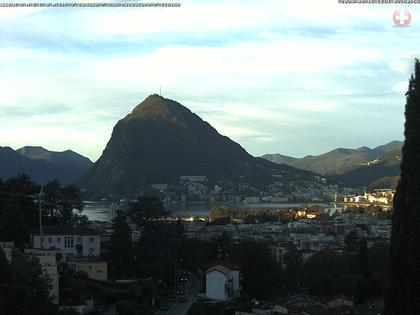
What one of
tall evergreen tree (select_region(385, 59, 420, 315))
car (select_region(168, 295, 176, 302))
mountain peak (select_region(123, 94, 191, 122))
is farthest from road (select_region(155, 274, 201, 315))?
mountain peak (select_region(123, 94, 191, 122))

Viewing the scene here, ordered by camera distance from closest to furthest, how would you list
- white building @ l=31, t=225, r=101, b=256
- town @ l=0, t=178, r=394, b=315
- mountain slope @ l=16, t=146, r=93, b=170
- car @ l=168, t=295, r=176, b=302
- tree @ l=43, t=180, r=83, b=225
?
town @ l=0, t=178, r=394, b=315 < car @ l=168, t=295, r=176, b=302 < white building @ l=31, t=225, r=101, b=256 < tree @ l=43, t=180, r=83, b=225 < mountain slope @ l=16, t=146, r=93, b=170

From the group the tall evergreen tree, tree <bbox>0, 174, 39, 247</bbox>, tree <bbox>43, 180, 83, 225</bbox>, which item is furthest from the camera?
tree <bbox>43, 180, 83, 225</bbox>

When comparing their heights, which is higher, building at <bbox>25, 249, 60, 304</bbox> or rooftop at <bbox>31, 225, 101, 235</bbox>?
rooftop at <bbox>31, 225, 101, 235</bbox>

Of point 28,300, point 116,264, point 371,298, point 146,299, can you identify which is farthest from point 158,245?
point 28,300

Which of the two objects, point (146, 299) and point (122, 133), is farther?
point (122, 133)

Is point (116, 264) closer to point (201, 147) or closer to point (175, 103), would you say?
point (201, 147)

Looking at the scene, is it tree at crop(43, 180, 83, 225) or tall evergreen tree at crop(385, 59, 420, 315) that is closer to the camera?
tall evergreen tree at crop(385, 59, 420, 315)

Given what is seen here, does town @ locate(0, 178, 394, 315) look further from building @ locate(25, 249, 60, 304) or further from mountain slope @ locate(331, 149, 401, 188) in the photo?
mountain slope @ locate(331, 149, 401, 188)
